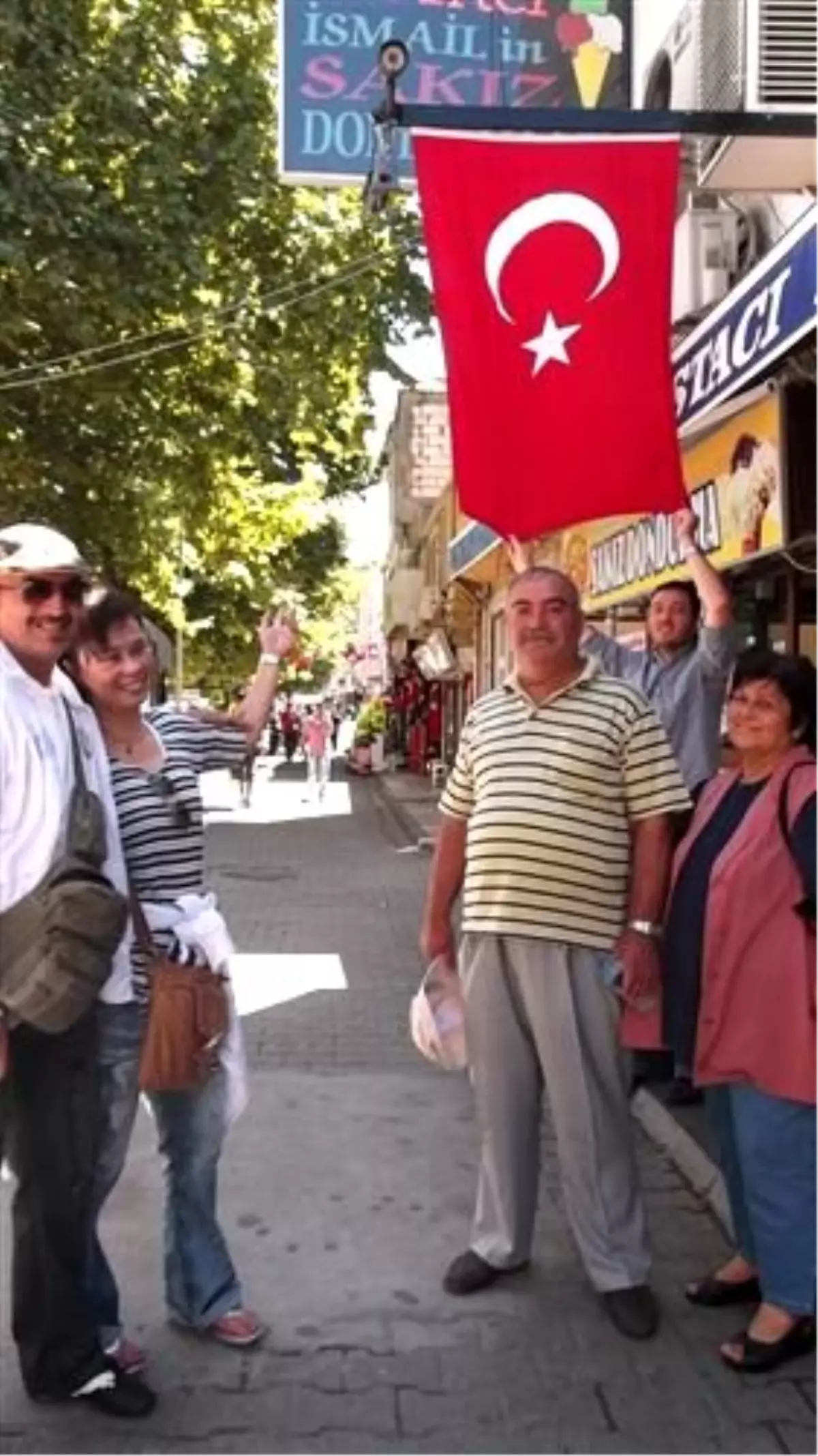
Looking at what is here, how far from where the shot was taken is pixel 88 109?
39.0 ft

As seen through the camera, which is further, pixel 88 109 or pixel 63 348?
pixel 63 348

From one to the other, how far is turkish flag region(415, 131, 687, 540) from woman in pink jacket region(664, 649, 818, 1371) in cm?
99

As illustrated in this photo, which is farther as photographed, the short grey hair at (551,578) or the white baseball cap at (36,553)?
the short grey hair at (551,578)

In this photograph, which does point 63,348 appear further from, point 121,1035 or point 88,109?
point 121,1035

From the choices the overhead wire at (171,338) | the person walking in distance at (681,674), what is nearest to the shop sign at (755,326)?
the person walking in distance at (681,674)

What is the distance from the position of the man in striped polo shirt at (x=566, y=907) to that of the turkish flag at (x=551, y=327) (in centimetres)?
59

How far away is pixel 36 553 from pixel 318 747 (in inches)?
933

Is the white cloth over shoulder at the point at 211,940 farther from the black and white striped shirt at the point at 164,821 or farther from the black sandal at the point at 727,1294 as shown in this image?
the black sandal at the point at 727,1294

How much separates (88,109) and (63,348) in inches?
86.0

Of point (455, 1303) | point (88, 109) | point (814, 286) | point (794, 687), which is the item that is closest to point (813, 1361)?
point (455, 1303)

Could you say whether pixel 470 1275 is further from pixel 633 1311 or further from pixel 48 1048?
pixel 48 1048

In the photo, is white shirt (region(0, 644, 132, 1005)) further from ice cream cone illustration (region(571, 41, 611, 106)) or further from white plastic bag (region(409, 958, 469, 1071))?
ice cream cone illustration (region(571, 41, 611, 106))

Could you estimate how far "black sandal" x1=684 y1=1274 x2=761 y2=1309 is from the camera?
4207 mm

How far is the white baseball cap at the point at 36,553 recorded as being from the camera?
340cm
